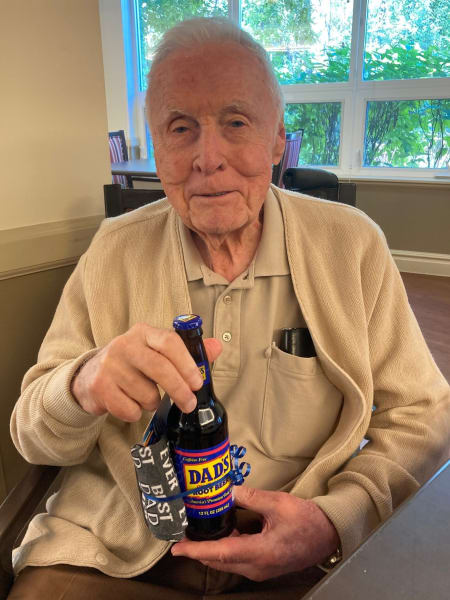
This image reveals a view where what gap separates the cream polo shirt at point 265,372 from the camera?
0.98m

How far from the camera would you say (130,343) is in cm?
66

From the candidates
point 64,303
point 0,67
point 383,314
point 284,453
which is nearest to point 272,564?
point 284,453

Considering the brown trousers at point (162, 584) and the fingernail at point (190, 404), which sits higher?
the fingernail at point (190, 404)

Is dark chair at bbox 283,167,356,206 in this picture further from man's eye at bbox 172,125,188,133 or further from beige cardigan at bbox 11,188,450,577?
man's eye at bbox 172,125,188,133

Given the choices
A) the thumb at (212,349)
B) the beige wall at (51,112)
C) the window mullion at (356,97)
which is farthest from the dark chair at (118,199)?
the window mullion at (356,97)

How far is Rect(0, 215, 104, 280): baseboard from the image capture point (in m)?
1.14

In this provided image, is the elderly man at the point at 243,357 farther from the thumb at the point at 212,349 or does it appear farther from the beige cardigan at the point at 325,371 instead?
the thumb at the point at 212,349

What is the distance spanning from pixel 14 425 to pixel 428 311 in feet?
9.68

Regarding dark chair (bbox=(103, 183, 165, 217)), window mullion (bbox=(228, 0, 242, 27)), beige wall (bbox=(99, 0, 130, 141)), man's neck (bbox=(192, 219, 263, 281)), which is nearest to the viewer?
man's neck (bbox=(192, 219, 263, 281))

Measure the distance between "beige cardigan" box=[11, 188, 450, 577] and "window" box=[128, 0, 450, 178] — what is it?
3.37 metres

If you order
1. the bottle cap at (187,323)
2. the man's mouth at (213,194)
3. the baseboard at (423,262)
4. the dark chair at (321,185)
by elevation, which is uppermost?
the man's mouth at (213,194)

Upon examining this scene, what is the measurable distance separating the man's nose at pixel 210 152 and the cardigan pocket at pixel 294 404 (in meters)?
0.37

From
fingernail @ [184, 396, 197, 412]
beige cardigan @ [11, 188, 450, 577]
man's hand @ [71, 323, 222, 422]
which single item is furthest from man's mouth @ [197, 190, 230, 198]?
fingernail @ [184, 396, 197, 412]

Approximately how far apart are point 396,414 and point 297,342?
9.9 inches
